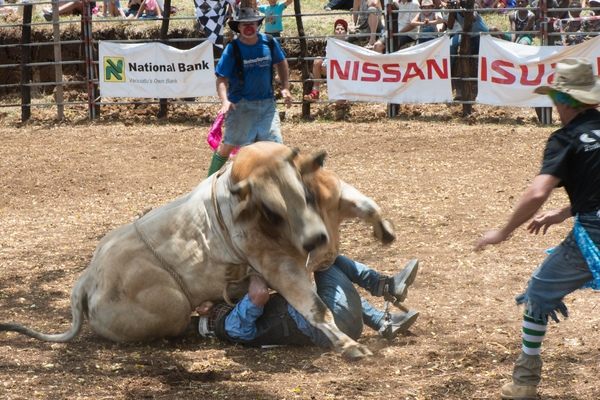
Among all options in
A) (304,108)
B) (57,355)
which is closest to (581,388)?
(57,355)

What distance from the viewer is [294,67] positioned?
14203 millimetres

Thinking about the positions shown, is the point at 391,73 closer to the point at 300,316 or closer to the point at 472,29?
the point at 472,29

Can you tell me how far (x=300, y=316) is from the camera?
408 centimetres

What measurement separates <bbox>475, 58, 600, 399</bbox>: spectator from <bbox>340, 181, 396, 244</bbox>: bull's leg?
1.02 metres

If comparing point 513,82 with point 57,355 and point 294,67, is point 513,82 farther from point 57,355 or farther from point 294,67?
point 57,355

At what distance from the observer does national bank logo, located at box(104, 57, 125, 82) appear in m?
12.6

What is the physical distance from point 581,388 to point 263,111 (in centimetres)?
413

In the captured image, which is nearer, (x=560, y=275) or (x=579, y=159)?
(x=579, y=159)

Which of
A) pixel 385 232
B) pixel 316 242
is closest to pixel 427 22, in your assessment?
pixel 385 232

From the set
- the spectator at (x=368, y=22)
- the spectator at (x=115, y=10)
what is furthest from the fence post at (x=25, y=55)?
the spectator at (x=368, y=22)

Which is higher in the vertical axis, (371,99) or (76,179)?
(371,99)

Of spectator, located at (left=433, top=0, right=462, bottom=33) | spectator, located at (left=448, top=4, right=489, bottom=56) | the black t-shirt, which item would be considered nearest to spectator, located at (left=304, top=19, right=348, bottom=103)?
spectator, located at (left=433, top=0, right=462, bottom=33)

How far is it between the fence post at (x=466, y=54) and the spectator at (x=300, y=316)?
311 inches

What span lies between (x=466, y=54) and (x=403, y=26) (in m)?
1.37
